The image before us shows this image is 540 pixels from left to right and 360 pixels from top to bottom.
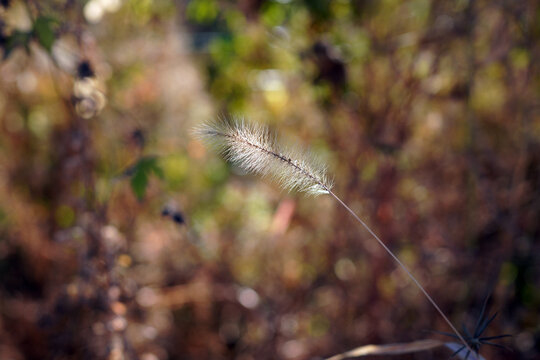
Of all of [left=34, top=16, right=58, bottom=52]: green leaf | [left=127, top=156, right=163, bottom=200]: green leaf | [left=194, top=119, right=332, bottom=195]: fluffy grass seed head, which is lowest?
[left=194, top=119, right=332, bottom=195]: fluffy grass seed head

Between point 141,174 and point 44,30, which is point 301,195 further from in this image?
point 44,30

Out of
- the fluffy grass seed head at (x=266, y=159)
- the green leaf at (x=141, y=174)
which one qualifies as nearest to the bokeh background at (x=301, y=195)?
the green leaf at (x=141, y=174)

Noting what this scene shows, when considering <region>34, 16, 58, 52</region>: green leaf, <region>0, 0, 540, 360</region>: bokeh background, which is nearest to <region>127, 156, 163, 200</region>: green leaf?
<region>0, 0, 540, 360</region>: bokeh background

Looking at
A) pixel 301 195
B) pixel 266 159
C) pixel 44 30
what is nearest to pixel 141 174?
pixel 44 30

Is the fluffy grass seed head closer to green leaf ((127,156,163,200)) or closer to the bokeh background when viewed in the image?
green leaf ((127,156,163,200))

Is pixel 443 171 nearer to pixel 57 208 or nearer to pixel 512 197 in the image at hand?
pixel 512 197
